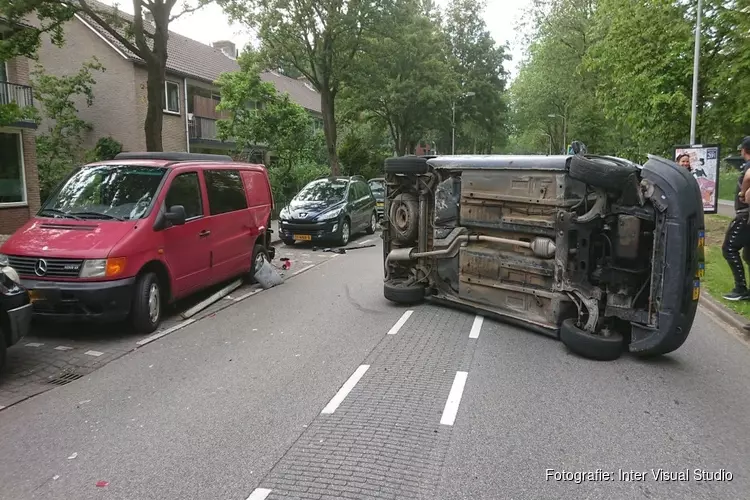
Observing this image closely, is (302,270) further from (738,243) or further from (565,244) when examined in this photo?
(738,243)

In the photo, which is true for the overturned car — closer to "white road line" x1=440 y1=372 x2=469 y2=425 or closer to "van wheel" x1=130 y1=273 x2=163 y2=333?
"white road line" x1=440 y1=372 x2=469 y2=425

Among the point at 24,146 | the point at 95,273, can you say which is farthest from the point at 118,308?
the point at 24,146

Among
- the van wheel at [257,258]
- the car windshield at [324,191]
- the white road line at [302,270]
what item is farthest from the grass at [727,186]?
the van wheel at [257,258]

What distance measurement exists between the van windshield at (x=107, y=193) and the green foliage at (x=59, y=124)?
50.7 ft

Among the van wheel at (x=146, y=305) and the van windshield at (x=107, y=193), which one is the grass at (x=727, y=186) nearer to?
the van windshield at (x=107, y=193)

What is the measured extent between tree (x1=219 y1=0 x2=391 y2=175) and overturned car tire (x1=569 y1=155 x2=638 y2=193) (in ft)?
55.1

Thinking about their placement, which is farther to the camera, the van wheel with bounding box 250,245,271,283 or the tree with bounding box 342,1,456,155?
the tree with bounding box 342,1,456,155

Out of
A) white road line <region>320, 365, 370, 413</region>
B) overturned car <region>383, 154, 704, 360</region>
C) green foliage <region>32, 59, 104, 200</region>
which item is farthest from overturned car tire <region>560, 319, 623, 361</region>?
green foliage <region>32, 59, 104, 200</region>

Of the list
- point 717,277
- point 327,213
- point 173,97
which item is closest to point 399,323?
point 717,277

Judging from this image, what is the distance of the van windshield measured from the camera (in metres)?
6.87

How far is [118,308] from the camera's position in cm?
625

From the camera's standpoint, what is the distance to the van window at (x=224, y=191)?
8.38m

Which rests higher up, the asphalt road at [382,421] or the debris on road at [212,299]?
the debris on road at [212,299]

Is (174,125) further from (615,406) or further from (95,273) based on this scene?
(615,406)
